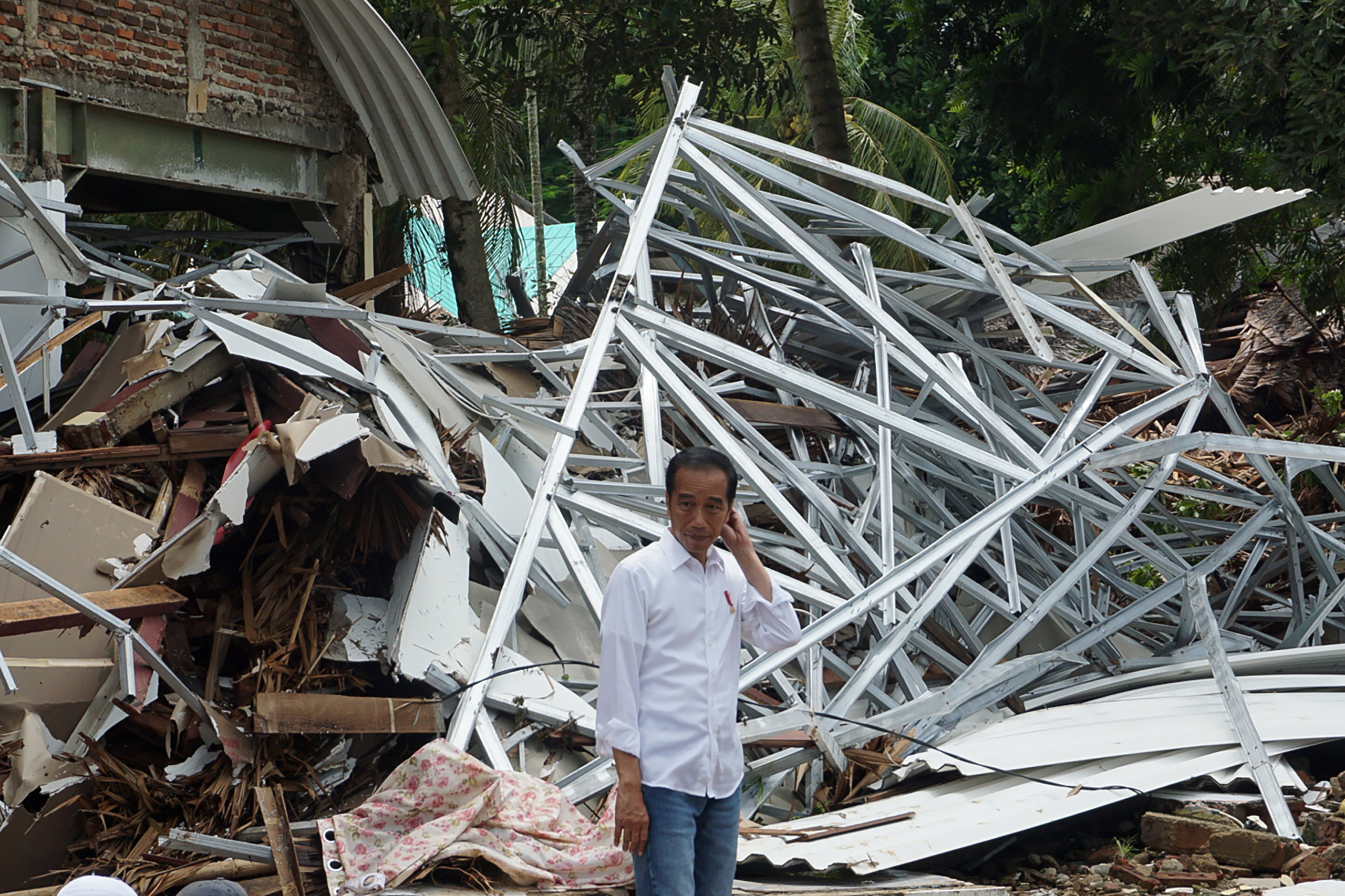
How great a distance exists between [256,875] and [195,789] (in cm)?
86

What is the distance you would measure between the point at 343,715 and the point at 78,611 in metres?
1.07

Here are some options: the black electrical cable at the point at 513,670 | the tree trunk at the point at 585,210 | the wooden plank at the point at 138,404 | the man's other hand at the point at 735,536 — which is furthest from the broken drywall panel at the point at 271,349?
the tree trunk at the point at 585,210

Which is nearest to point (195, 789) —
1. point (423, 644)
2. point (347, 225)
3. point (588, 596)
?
point (423, 644)

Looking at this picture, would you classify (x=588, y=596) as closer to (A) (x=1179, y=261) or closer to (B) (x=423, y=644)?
(B) (x=423, y=644)

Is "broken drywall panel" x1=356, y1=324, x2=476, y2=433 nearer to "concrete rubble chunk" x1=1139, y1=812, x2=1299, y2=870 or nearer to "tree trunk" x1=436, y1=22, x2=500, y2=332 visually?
"concrete rubble chunk" x1=1139, y1=812, x2=1299, y2=870

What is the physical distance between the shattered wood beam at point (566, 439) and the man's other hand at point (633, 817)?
1744mm

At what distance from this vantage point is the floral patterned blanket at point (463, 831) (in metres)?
3.83

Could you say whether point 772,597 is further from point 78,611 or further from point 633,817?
point 78,611

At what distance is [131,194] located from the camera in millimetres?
11445

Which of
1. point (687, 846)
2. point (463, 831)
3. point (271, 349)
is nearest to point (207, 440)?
point (271, 349)

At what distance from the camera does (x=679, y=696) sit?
295cm

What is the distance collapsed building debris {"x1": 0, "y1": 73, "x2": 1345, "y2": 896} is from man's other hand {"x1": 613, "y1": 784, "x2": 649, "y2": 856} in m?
1.15

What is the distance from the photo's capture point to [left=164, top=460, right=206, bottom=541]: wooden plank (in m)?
5.45

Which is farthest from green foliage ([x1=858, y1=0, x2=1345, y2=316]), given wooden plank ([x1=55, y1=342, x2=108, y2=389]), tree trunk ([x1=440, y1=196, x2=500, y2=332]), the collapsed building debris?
wooden plank ([x1=55, y1=342, x2=108, y2=389])
